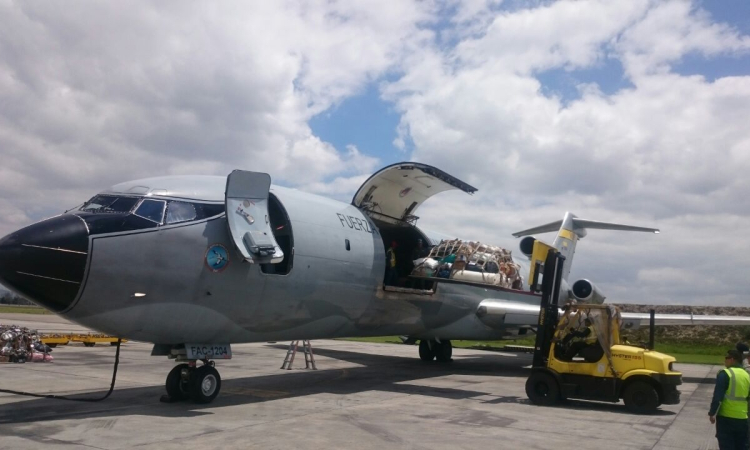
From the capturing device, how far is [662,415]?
492 inches

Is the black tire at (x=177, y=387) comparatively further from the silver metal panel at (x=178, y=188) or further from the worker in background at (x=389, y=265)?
the worker in background at (x=389, y=265)

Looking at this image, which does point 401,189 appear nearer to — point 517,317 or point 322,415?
point 517,317

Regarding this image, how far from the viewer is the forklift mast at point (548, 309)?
1404 cm

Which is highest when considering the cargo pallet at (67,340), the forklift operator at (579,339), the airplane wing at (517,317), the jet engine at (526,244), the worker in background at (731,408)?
the jet engine at (526,244)

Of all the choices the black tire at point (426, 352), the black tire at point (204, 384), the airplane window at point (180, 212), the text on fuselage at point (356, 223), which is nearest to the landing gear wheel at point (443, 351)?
the black tire at point (426, 352)

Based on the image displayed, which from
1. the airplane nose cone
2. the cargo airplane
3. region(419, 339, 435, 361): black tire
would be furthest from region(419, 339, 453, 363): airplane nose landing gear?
the airplane nose cone

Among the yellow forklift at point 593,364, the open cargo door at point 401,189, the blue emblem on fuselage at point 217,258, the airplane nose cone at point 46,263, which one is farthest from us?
the open cargo door at point 401,189

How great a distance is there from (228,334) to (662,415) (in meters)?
8.43

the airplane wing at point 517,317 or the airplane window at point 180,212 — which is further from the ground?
the airplane window at point 180,212

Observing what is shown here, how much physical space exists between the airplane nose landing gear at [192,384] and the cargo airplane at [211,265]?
22 millimetres

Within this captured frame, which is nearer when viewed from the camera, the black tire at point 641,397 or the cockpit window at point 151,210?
the cockpit window at point 151,210

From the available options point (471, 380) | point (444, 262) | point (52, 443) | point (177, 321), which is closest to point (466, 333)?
point (471, 380)

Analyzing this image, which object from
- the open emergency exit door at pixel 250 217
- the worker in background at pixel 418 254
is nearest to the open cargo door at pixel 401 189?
the worker in background at pixel 418 254

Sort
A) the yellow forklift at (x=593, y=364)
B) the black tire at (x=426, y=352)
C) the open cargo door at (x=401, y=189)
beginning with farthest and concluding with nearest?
1. the black tire at (x=426, y=352)
2. the open cargo door at (x=401, y=189)
3. the yellow forklift at (x=593, y=364)
